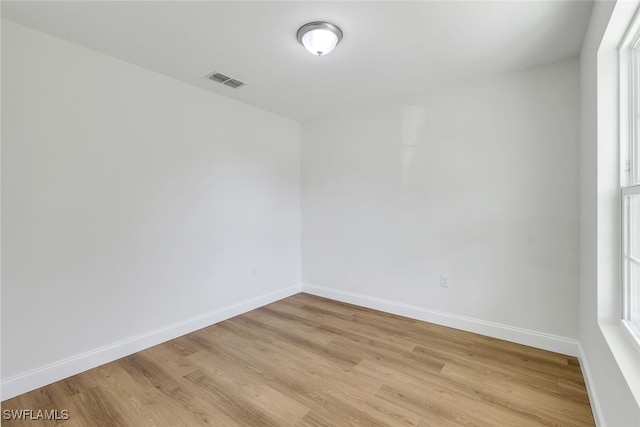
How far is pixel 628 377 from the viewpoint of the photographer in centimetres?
115

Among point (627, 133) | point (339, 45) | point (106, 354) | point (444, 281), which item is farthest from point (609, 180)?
point (106, 354)

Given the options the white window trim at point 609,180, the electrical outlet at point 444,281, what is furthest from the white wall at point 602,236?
the electrical outlet at point 444,281

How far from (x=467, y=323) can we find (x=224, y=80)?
3.42m

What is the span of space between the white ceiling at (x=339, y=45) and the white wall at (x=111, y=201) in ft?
0.97

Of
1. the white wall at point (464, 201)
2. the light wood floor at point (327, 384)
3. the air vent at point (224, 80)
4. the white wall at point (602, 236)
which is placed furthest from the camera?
the air vent at point (224, 80)

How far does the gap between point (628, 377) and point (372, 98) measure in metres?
2.99

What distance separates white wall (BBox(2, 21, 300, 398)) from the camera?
6.40 feet

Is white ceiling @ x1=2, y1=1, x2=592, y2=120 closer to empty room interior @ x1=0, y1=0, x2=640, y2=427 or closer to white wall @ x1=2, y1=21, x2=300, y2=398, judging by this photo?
empty room interior @ x1=0, y1=0, x2=640, y2=427

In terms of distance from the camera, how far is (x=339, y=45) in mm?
2184

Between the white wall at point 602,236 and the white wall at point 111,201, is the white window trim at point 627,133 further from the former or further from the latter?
the white wall at point 111,201

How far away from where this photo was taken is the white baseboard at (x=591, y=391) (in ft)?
5.17

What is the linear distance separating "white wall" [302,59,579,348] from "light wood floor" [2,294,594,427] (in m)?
0.48

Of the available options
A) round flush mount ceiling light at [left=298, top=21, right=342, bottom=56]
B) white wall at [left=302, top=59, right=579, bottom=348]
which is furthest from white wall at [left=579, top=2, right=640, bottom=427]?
round flush mount ceiling light at [left=298, top=21, right=342, bottom=56]

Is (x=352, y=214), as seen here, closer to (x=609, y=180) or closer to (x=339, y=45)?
(x=339, y=45)
